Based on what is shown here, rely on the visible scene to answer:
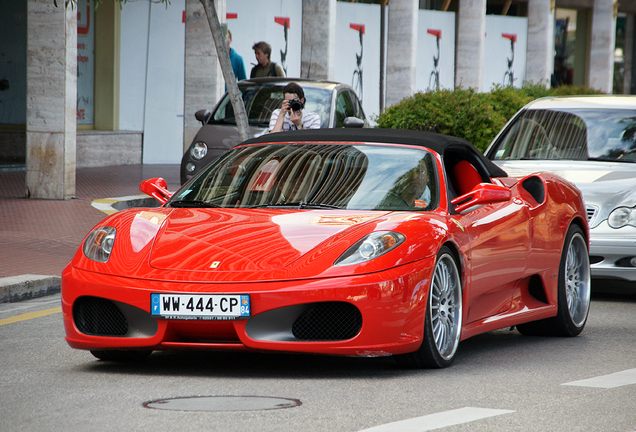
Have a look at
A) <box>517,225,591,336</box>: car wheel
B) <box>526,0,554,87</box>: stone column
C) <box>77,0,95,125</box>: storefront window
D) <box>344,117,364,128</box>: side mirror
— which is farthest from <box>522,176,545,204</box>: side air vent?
<box>526,0,554,87</box>: stone column

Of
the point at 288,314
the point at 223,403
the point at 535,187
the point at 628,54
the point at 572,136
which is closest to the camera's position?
the point at 223,403

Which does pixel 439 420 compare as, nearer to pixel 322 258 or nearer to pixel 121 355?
pixel 322 258

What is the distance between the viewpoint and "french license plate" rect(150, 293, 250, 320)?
4938mm

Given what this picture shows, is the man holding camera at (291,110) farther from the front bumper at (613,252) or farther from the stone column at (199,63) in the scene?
the stone column at (199,63)

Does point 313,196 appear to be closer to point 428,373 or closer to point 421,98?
point 428,373

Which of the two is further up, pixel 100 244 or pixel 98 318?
pixel 100 244

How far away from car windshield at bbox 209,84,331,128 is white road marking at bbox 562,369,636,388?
27.3ft

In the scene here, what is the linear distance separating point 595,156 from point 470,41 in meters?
21.1

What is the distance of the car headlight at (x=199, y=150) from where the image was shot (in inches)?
534

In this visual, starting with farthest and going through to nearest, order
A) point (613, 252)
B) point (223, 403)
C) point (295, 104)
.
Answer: point (295, 104) → point (613, 252) → point (223, 403)

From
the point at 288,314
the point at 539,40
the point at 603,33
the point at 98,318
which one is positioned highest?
the point at 603,33

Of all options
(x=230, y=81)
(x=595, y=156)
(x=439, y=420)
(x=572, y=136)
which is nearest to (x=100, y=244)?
(x=439, y=420)

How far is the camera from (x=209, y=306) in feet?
16.2

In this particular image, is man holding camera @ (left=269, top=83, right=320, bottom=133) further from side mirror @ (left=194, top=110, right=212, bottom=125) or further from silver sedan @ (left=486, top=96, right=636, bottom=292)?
side mirror @ (left=194, top=110, right=212, bottom=125)
